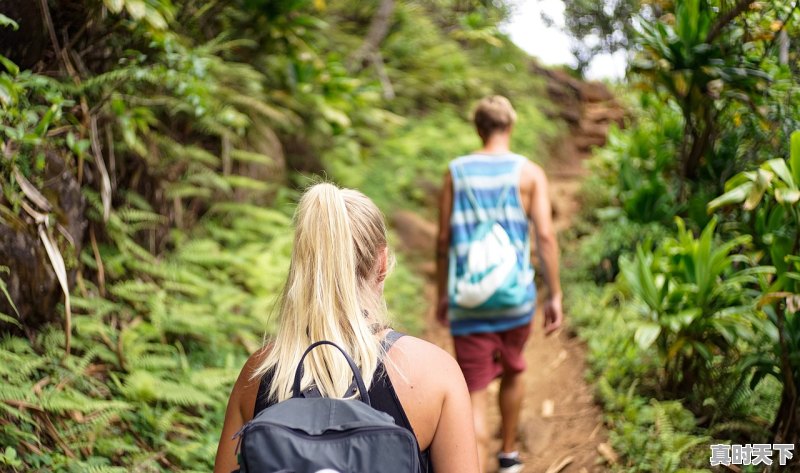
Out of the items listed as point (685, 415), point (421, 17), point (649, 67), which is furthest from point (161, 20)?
point (421, 17)

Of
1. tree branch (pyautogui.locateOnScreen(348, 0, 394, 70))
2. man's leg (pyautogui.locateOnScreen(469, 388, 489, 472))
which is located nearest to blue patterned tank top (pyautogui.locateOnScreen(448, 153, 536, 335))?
man's leg (pyautogui.locateOnScreen(469, 388, 489, 472))

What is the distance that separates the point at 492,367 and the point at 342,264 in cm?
232

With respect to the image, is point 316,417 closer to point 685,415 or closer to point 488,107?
point 488,107

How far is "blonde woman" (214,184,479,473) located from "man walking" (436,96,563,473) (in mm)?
1870

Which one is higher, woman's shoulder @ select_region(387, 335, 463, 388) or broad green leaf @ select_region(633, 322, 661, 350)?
woman's shoulder @ select_region(387, 335, 463, 388)

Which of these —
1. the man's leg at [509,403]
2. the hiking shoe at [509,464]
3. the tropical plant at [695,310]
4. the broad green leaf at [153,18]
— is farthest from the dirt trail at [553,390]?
the broad green leaf at [153,18]

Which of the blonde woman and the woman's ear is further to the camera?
the woman's ear

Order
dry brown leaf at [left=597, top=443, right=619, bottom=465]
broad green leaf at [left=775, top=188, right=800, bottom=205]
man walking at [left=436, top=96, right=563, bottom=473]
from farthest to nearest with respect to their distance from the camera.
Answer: dry brown leaf at [left=597, top=443, right=619, bottom=465]
man walking at [left=436, top=96, right=563, bottom=473]
broad green leaf at [left=775, top=188, right=800, bottom=205]

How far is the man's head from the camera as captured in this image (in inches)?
152

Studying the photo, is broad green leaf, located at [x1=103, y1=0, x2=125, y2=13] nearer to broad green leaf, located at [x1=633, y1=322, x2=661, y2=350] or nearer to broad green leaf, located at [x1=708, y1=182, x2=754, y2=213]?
broad green leaf, located at [x1=708, y1=182, x2=754, y2=213]

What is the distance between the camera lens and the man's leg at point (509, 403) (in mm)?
4098

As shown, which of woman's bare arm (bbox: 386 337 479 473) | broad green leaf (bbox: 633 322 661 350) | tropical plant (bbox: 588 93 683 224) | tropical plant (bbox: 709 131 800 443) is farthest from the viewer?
tropical plant (bbox: 588 93 683 224)

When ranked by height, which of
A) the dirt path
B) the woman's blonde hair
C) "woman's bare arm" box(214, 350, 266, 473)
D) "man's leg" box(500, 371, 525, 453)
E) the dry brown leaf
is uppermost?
the woman's blonde hair

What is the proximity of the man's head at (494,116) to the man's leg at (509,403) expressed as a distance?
4.84 ft
